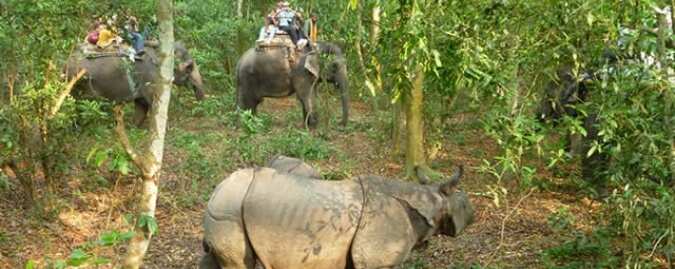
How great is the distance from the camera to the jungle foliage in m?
4.66

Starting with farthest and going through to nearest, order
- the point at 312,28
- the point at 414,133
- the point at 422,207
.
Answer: the point at 312,28
the point at 414,133
the point at 422,207

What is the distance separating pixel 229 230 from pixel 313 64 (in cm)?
860

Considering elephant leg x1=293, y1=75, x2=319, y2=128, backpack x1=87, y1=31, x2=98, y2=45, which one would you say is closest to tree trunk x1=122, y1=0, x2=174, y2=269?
backpack x1=87, y1=31, x2=98, y2=45

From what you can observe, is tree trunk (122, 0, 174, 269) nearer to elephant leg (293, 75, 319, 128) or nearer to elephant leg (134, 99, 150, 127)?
elephant leg (134, 99, 150, 127)

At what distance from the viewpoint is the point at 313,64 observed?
537 inches

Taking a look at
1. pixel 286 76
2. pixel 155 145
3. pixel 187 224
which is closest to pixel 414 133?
pixel 187 224

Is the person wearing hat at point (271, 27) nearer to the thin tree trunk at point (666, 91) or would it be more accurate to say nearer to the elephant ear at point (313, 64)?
the elephant ear at point (313, 64)

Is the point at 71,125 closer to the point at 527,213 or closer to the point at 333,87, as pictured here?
the point at 527,213

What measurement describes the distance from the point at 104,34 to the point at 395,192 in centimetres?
837

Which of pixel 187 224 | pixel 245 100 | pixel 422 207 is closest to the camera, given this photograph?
pixel 422 207

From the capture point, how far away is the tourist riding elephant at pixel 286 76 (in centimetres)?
1366

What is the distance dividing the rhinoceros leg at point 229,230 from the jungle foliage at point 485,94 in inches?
27.7

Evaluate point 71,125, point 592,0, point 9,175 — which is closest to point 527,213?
point 592,0

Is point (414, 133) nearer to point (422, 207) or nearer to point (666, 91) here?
point (422, 207)
